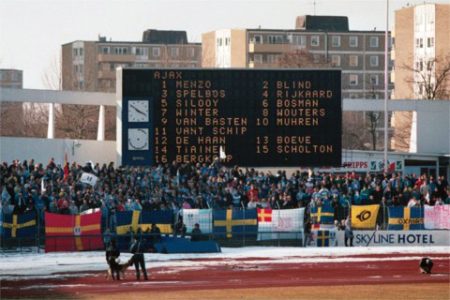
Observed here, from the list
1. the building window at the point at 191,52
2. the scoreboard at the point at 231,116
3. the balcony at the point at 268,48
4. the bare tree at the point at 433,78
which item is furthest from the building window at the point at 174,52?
the scoreboard at the point at 231,116

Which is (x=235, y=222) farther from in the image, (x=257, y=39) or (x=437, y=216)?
(x=257, y=39)

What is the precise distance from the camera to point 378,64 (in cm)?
16662

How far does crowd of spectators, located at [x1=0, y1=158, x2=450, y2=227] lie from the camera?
4762 cm

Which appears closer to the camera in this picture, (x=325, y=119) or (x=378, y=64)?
(x=325, y=119)

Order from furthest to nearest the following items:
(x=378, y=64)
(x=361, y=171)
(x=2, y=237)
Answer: (x=378, y=64)
(x=361, y=171)
(x=2, y=237)

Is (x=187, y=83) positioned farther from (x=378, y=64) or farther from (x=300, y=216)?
(x=378, y=64)

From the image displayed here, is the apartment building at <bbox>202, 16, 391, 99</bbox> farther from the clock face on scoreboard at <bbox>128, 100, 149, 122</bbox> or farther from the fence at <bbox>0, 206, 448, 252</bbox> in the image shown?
the fence at <bbox>0, 206, 448, 252</bbox>

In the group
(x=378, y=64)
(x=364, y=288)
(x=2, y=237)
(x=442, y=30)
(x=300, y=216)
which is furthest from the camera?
(x=378, y=64)

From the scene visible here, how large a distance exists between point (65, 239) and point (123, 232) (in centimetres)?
210

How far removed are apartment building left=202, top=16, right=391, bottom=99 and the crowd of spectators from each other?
9853 cm

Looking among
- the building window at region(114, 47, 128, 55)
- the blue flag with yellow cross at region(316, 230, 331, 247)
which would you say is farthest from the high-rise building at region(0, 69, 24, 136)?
the blue flag with yellow cross at region(316, 230, 331, 247)

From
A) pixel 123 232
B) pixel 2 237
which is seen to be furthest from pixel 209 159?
pixel 2 237

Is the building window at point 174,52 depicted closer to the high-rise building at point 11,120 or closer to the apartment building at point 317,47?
the apartment building at point 317,47

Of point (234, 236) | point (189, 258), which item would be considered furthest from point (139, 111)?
point (189, 258)
